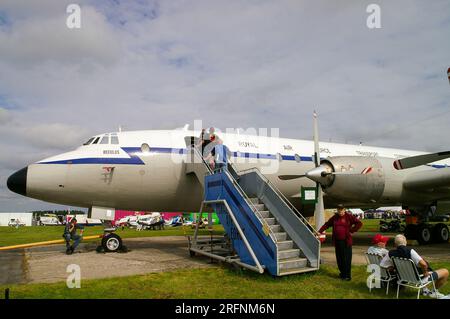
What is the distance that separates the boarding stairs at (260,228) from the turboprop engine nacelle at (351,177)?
2655 millimetres

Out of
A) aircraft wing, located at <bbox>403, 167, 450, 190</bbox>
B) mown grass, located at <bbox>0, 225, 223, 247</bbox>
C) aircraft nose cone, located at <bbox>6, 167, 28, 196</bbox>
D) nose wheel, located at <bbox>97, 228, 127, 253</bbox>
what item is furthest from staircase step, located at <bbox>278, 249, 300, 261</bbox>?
mown grass, located at <bbox>0, 225, 223, 247</bbox>

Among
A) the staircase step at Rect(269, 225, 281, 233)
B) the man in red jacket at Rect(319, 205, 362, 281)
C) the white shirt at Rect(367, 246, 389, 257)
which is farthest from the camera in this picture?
the staircase step at Rect(269, 225, 281, 233)

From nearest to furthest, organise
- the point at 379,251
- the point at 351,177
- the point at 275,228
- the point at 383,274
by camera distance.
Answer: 1. the point at 383,274
2. the point at 379,251
3. the point at 275,228
4. the point at 351,177

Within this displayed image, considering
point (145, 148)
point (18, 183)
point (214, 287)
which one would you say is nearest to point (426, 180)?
point (214, 287)

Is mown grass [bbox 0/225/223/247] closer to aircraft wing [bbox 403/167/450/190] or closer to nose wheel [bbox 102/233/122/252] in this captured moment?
nose wheel [bbox 102/233/122/252]

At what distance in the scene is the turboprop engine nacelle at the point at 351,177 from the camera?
468 inches

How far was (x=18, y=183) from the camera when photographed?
10812mm

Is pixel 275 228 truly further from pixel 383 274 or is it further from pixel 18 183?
pixel 18 183

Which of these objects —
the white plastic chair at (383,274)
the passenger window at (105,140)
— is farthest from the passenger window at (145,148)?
the white plastic chair at (383,274)

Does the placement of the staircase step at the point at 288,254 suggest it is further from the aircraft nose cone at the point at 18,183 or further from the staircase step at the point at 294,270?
the aircraft nose cone at the point at 18,183

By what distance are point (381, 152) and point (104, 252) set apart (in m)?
14.3

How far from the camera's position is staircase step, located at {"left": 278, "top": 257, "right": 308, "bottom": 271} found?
7906 mm

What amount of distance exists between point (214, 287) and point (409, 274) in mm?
3749

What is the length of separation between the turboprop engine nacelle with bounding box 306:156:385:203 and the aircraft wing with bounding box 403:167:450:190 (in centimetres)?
151
